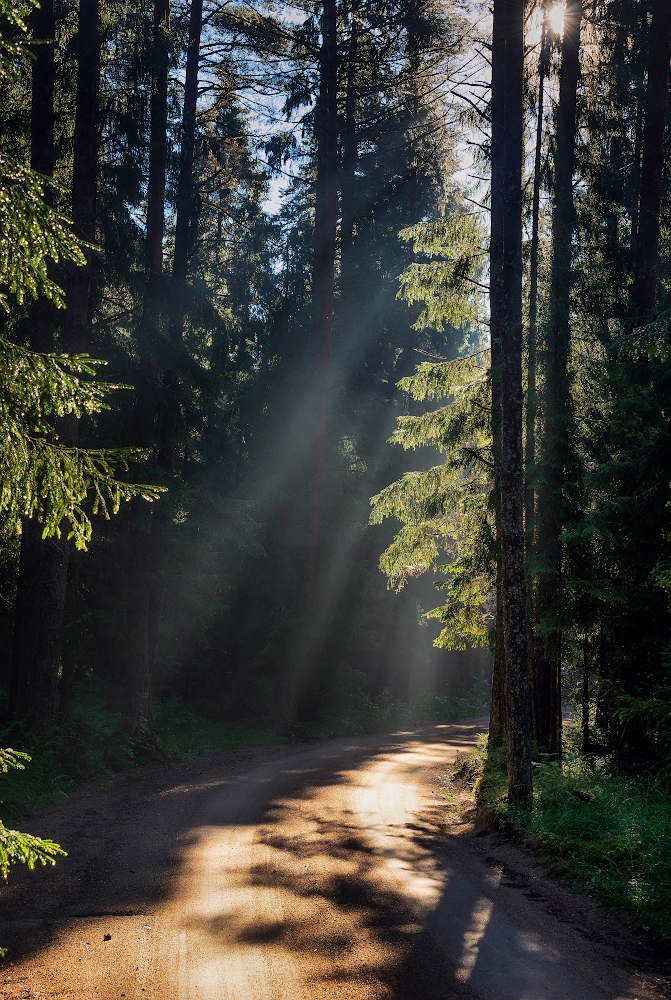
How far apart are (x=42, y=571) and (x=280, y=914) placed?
334 inches

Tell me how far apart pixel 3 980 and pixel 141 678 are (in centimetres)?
1169

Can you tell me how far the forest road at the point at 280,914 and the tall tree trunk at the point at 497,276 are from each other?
9.14 ft

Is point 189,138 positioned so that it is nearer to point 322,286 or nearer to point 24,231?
point 322,286

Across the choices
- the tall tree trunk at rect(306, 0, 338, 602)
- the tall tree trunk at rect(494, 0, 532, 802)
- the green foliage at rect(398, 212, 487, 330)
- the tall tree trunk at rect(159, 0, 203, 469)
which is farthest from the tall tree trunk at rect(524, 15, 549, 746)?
the tall tree trunk at rect(306, 0, 338, 602)

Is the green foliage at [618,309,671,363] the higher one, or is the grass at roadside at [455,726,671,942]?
the green foliage at [618,309,671,363]

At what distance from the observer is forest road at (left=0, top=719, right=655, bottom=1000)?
15.9 ft

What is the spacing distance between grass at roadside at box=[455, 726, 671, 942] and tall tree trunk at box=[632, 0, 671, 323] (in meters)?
8.32

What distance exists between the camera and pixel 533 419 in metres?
13.5

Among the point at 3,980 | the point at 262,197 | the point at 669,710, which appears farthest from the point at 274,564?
the point at 3,980

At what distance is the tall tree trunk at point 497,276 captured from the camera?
10.8 m

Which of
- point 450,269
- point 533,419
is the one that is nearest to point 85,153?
point 450,269

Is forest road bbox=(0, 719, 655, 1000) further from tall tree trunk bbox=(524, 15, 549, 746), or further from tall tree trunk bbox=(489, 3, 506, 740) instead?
tall tree trunk bbox=(524, 15, 549, 746)

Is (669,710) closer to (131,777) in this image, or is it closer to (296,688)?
(131,777)

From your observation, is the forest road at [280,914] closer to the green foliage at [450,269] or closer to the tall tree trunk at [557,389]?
the tall tree trunk at [557,389]
